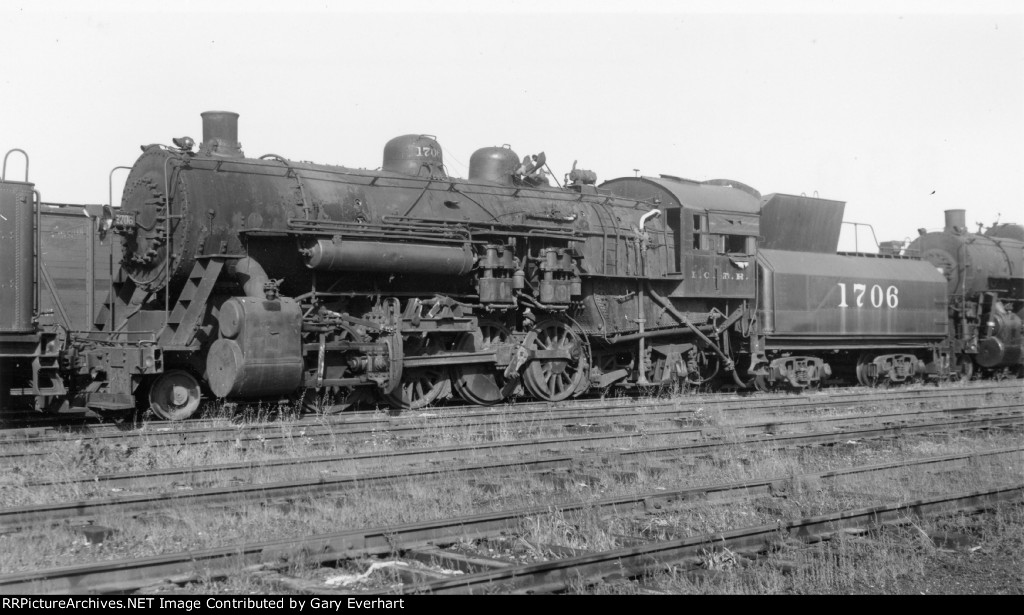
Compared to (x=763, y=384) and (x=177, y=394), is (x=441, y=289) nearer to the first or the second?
(x=177, y=394)

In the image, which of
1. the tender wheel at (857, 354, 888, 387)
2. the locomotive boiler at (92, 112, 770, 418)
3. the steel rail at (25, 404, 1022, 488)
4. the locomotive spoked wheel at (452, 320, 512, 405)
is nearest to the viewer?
the steel rail at (25, 404, 1022, 488)

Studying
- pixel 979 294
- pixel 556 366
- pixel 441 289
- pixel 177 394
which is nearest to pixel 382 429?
pixel 177 394

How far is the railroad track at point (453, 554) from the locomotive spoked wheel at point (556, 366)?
25.8ft

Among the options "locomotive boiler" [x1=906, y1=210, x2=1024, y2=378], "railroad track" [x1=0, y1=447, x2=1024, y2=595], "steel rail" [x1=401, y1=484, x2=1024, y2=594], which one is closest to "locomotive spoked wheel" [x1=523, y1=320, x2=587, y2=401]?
"railroad track" [x1=0, y1=447, x2=1024, y2=595]

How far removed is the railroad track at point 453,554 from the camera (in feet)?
16.9

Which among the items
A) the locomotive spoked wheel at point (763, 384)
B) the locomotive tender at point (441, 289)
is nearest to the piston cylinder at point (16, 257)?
the locomotive tender at point (441, 289)

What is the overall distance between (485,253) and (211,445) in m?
5.84

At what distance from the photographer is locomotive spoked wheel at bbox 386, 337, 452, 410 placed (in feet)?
46.8

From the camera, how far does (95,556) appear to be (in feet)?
20.3

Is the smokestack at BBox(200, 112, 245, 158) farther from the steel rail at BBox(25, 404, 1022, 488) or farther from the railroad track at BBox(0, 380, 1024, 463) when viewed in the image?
the steel rail at BBox(25, 404, 1022, 488)

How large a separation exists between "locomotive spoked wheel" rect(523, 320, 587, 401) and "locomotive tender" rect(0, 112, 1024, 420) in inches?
1.6

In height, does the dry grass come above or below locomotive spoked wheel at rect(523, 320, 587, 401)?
below

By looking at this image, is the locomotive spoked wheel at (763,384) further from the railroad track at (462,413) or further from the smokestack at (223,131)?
the smokestack at (223,131)
